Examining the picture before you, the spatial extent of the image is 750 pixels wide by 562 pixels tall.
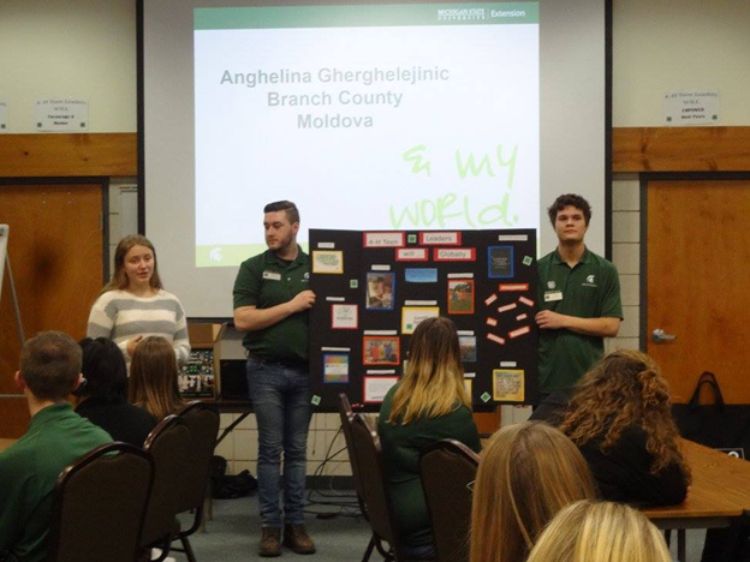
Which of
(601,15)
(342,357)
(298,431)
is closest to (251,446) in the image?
(298,431)

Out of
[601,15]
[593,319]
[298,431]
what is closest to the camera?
[593,319]

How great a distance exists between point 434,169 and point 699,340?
2005 mm

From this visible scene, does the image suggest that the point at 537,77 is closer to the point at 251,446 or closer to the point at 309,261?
the point at 309,261

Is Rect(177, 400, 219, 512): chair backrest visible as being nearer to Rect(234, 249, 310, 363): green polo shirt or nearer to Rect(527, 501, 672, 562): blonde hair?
Rect(234, 249, 310, 363): green polo shirt

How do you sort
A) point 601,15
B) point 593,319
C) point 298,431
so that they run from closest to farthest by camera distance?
1. point 593,319
2. point 298,431
3. point 601,15

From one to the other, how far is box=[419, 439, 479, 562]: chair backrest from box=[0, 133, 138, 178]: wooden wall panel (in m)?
4.21

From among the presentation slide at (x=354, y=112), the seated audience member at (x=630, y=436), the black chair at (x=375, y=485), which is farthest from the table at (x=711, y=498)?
the presentation slide at (x=354, y=112)

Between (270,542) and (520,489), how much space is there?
3.57 metres

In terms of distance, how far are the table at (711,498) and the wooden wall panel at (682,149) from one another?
3.07 metres

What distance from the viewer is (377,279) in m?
4.82

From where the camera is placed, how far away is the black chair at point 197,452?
364 centimetres

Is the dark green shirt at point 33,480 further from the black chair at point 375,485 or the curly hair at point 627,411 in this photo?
the curly hair at point 627,411

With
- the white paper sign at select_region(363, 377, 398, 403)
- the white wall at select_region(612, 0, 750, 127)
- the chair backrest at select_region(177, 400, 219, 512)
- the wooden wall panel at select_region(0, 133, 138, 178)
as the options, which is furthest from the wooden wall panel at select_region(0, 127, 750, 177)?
the chair backrest at select_region(177, 400, 219, 512)

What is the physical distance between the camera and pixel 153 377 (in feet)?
13.0
